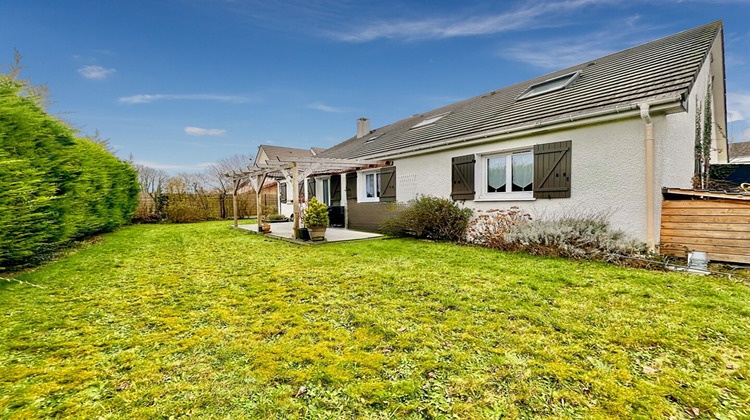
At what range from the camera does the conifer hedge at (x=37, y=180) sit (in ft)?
16.4

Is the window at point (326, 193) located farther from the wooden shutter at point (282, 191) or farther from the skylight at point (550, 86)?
the skylight at point (550, 86)

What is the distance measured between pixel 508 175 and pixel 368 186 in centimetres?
598

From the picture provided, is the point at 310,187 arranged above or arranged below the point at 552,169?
above

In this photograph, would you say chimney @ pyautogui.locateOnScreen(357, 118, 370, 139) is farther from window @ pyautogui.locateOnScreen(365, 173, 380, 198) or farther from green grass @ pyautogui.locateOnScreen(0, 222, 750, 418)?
green grass @ pyautogui.locateOnScreen(0, 222, 750, 418)

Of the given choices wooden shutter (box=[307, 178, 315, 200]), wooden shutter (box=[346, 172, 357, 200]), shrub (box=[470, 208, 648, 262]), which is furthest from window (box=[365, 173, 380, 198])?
shrub (box=[470, 208, 648, 262])

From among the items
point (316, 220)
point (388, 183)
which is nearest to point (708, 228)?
point (388, 183)

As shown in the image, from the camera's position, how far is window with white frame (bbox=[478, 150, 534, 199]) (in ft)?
25.0

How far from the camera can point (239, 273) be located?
17.8 feet

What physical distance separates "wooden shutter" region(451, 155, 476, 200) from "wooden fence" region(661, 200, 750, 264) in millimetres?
4058

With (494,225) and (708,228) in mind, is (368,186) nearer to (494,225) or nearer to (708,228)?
(494,225)

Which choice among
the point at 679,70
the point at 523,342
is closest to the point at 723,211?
the point at 679,70

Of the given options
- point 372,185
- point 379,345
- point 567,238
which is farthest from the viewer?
point 372,185

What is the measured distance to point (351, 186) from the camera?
13.2m

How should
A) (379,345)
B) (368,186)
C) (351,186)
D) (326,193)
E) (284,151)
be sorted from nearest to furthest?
(379,345) < (368,186) < (351,186) < (326,193) < (284,151)
